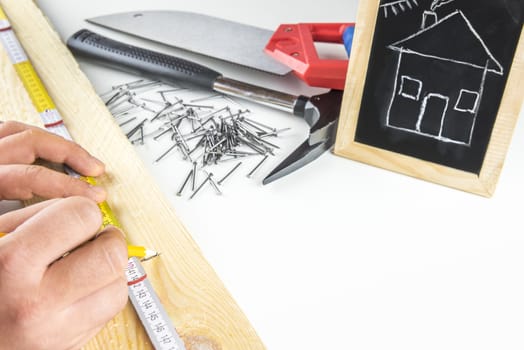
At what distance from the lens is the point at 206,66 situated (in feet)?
4.96

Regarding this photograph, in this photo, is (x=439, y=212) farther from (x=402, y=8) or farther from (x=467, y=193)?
(x=402, y=8)

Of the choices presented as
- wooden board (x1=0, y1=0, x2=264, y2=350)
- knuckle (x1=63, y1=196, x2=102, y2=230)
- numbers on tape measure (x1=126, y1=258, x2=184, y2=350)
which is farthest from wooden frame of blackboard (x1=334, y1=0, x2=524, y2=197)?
knuckle (x1=63, y1=196, x2=102, y2=230)

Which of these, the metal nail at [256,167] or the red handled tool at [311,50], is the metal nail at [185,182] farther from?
the red handled tool at [311,50]

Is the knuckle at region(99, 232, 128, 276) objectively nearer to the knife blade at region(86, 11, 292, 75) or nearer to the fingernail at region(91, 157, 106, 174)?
the fingernail at region(91, 157, 106, 174)

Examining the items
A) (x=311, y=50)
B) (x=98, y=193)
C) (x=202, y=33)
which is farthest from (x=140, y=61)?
(x=98, y=193)

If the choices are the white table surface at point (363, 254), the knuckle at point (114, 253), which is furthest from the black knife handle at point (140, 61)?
the knuckle at point (114, 253)

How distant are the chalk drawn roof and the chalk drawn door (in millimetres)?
83

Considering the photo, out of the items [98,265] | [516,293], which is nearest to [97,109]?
[98,265]

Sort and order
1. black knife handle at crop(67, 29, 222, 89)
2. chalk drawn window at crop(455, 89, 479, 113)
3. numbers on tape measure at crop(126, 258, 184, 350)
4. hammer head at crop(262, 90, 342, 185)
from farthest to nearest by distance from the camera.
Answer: black knife handle at crop(67, 29, 222, 89), hammer head at crop(262, 90, 342, 185), chalk drawn window at crop(455, 89, 479, 113), numbers on tape measure at crop(126, 258, 184, 350)

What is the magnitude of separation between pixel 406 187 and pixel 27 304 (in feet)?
2.59

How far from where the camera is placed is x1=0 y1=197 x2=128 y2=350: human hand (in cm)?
64

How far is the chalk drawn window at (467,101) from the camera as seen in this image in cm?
108

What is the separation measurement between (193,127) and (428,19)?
0.59m

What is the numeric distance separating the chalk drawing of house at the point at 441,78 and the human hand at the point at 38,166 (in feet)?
2.04
